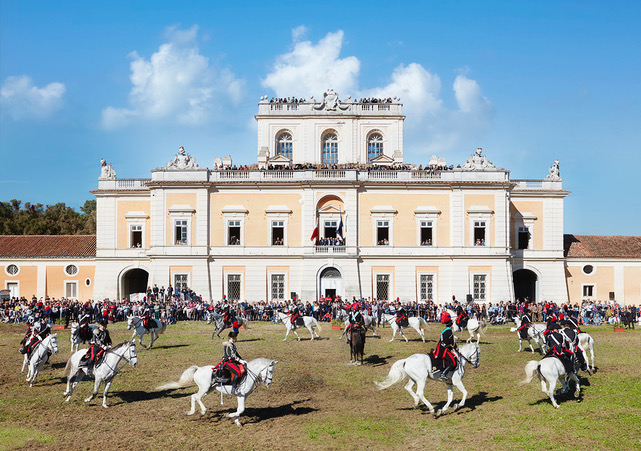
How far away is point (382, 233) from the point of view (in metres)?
44.3

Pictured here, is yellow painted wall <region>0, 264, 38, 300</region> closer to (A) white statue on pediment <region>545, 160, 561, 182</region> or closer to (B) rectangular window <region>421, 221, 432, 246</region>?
(B) rectangular window <region>421, 221, 432, 246</region>

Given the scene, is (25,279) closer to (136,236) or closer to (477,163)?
(136,236)

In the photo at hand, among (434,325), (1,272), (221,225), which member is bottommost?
(434,325)

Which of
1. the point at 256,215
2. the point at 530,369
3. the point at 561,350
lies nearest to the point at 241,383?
the point at 530,369

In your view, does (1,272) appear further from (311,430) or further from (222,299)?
(311,430)

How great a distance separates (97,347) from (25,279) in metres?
35.4

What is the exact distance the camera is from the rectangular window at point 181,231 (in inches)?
1715

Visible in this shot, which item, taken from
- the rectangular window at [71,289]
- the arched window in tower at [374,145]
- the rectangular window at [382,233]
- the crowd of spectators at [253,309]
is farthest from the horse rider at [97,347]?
the arched window in tower at [374,145]

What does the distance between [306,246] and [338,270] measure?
297 cm

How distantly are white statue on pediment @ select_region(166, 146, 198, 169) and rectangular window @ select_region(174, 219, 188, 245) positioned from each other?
4.10 m

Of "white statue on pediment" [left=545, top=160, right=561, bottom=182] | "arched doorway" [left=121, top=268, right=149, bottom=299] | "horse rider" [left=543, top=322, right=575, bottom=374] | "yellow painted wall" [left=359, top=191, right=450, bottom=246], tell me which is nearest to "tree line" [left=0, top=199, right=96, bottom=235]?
"arched doorway" [left=121, top=268, right=149, bottom=299]

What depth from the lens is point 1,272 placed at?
151 feet

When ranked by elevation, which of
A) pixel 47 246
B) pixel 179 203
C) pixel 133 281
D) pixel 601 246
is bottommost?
pixel 133 281

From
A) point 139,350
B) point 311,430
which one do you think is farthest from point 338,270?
point 311,430
